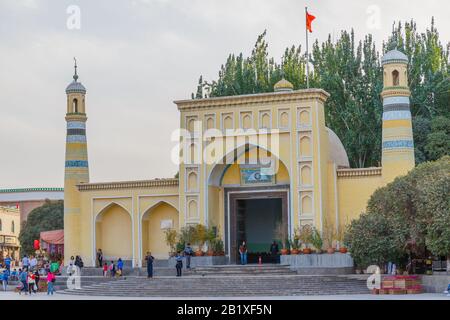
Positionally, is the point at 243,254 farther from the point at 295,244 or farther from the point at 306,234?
the point at 306,234

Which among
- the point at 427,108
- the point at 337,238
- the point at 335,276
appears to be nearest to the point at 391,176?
the point at 337,238

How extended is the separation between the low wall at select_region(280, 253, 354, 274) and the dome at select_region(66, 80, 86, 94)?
1030 cm

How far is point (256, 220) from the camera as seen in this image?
33.7 m

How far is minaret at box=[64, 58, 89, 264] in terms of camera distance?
32.7 meters

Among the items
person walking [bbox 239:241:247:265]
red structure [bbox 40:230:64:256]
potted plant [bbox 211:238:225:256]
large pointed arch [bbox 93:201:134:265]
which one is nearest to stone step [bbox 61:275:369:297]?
person walking [bbox 239:241:247:265]

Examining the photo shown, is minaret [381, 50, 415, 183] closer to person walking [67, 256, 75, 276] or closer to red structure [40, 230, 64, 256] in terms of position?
person walking [67, 256, 75, 276]

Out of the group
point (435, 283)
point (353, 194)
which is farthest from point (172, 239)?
point (435, 283)

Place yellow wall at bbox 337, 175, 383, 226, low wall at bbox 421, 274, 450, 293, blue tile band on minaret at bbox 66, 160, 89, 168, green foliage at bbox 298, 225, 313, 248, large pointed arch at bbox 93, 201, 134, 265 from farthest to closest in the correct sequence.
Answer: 1. blue tile band on minaret at bbox 66, 160, 89, 168
2. large pointed arch at bbox 93, 201, 134, 265
3. yellow wall at bbox 337, 175, 383, 226
4. green foliage at bbox 298, 225, 313, 248
5. low wall at bbox 421, 274, 450, 293

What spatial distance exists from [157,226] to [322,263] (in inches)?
272

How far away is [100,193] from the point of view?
32656mm

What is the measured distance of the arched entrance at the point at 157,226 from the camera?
31953mm

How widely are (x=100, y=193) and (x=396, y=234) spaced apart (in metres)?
11.9
